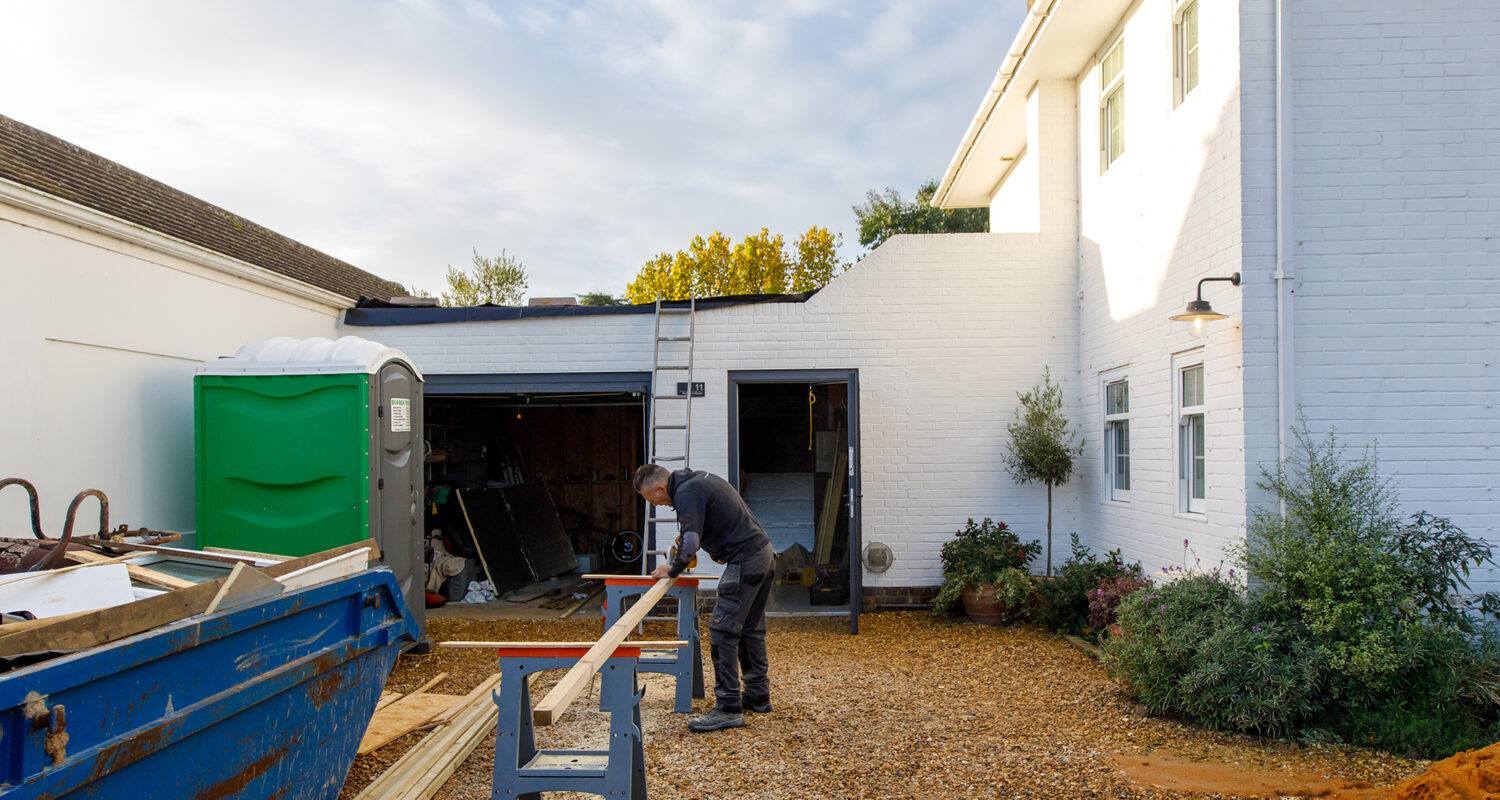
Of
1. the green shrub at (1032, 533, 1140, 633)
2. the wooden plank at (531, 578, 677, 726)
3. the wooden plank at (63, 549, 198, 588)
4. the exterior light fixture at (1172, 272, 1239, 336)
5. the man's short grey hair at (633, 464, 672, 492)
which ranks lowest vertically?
the green shrub at (1032, 533, 1140, 633)

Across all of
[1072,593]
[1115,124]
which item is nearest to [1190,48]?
[1115,124]

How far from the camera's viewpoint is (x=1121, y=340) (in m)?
8.09

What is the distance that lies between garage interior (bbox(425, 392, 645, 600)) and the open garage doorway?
0.01 meters

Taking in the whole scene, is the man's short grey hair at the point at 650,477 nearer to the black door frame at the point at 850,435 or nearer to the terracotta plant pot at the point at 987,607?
the black door frame at the point at 850,435

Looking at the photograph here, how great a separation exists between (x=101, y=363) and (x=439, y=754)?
4153 mm

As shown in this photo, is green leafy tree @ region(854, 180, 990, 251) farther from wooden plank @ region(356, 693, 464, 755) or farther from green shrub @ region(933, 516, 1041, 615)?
wooden plank @ region(356, 693, 464, 755)

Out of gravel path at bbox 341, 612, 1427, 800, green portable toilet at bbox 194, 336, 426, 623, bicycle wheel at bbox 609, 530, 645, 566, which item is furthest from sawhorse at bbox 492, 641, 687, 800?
bicycle wheel at bbox 609, 530, 645, 566

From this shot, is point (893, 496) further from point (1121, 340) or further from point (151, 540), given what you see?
point (151, 540)

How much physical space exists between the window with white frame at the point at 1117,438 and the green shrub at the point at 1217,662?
2363mm

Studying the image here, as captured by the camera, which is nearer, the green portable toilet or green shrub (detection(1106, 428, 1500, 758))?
green shrub (detection(1106, 428, 1500, 758))

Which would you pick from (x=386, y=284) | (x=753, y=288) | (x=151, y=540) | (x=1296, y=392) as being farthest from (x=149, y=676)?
(x=753, y=288)

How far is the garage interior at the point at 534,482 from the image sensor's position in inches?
451

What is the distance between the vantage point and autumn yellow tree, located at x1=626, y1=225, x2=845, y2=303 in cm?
2753

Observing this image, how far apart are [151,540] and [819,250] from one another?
24.6m
